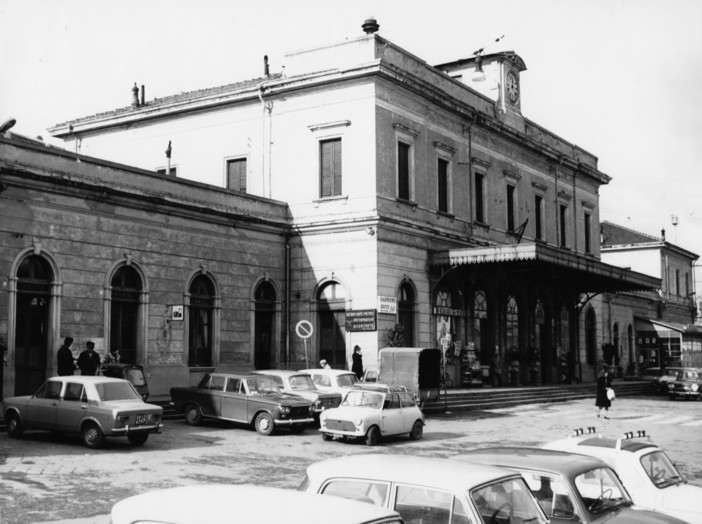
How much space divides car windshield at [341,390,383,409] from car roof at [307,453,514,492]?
1302 centimetres

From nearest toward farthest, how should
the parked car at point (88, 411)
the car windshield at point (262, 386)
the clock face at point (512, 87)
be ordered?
the parked car at point (88, 411), the car windshield at point (262, 386), the clock face at point (512, 87)

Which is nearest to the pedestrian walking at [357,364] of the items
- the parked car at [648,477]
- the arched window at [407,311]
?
the arched window at [407,311]

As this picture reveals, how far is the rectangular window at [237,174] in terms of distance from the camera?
3312 cm

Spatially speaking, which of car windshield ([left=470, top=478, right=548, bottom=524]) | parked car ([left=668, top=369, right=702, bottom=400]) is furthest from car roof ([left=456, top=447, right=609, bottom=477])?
parked car ([left=668, top=369, right=702, bottom=400])

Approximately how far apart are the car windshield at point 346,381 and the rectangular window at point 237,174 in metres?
11.7

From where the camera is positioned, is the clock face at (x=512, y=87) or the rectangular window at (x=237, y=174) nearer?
the rectangular window at (x=237, y=174)

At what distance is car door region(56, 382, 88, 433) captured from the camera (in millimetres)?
16719

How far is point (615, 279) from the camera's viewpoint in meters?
40.0

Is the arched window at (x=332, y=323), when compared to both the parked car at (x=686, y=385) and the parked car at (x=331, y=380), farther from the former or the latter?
the parked car at (x=686, y=385)

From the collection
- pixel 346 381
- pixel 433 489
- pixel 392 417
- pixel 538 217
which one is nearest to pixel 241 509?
pixel 433 489

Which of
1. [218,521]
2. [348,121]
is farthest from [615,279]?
[218,521]

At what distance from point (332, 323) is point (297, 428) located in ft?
32.9

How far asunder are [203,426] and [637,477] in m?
14.5

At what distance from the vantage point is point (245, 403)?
67.6 feet
